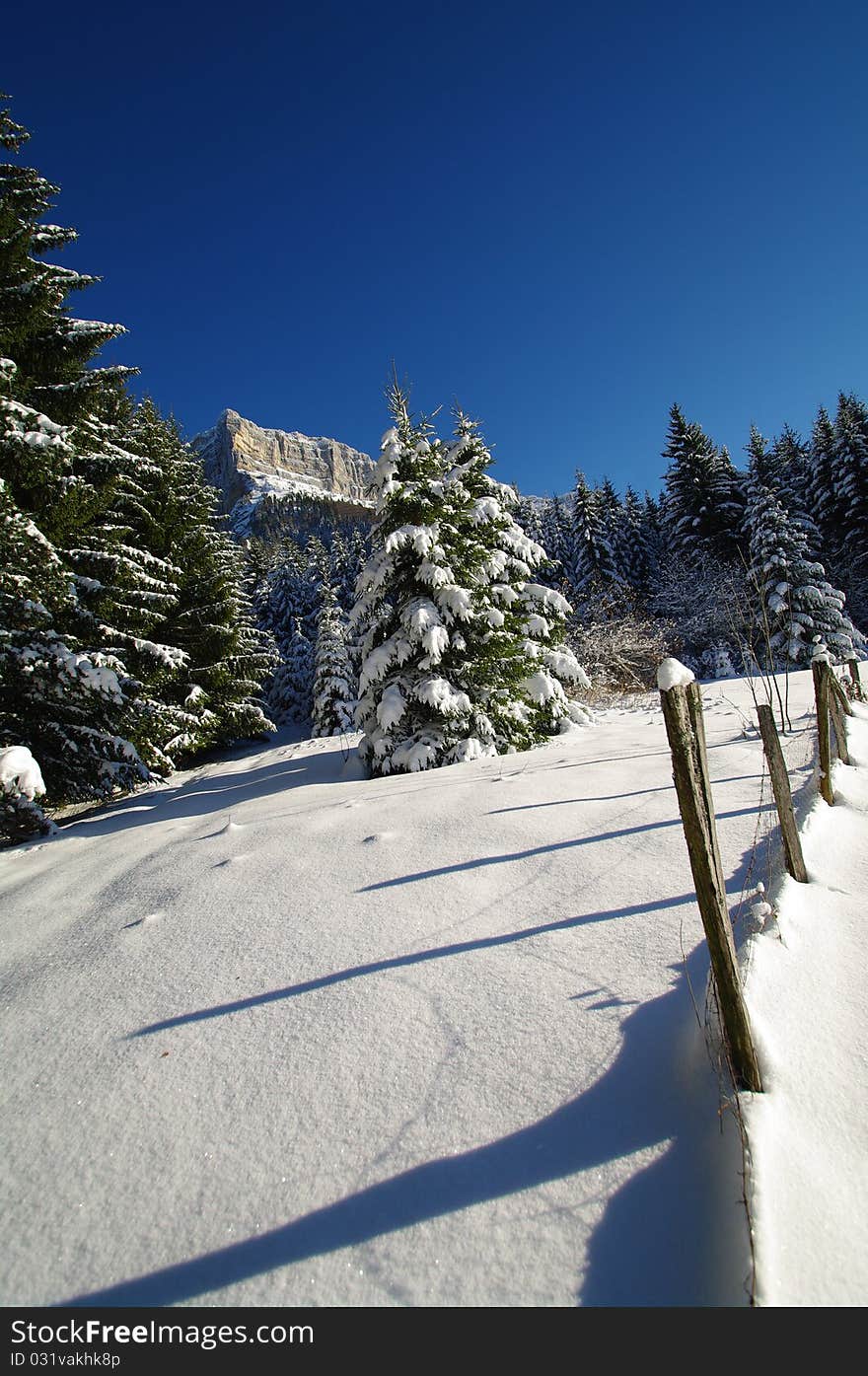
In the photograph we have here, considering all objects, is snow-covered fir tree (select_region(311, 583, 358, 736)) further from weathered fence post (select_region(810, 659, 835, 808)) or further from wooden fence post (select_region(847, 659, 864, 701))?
weathered fence post (select_region(810, 659, 835, 808))

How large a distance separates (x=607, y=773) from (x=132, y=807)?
6.76 m

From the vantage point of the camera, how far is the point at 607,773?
235 inches

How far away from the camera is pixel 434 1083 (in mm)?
2090

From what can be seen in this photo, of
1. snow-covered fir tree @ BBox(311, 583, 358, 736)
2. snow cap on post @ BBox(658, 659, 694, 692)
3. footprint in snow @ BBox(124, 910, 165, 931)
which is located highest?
snow-covered fir tree @ BBox(311, 583, 358, 736)

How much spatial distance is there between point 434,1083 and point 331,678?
75.3 ft

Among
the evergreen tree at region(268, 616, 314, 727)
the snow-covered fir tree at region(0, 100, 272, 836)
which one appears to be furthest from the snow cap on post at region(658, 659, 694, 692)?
the evergreen tree at region(268, 616, 314, 727)

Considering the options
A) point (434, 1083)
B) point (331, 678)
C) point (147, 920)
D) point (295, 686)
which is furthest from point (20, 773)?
point (295, 686)

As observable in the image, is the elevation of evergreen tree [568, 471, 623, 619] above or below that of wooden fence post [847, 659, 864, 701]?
above

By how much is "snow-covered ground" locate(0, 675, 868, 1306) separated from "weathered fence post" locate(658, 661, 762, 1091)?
13 centimetres

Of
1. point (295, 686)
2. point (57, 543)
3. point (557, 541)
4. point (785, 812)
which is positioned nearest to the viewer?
point (785, 812)

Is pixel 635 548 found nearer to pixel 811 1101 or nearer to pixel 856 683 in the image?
pixel 856 683

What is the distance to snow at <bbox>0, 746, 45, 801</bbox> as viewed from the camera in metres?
5.94
